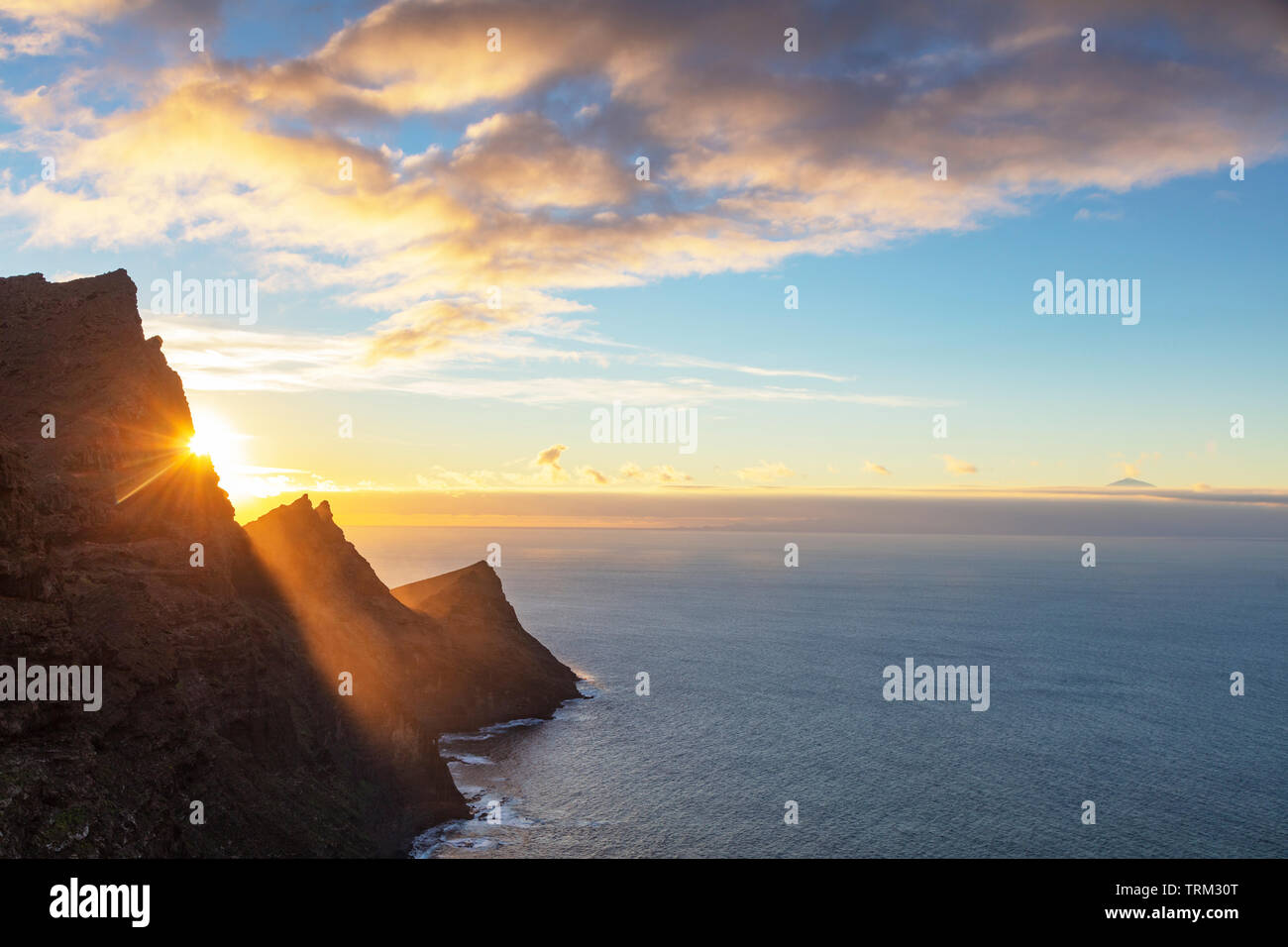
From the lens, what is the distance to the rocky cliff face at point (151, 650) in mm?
42062

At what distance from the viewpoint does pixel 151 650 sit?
163 feet

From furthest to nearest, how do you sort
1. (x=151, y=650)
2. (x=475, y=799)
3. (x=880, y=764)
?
(x=880, y=764) → (x=475, y=799) → (x=151, y=650)

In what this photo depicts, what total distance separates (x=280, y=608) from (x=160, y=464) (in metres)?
19.1

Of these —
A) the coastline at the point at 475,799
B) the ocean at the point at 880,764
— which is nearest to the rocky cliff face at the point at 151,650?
the coastline at the point at 475,799

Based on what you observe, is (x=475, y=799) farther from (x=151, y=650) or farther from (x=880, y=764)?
(x=880, y=764)

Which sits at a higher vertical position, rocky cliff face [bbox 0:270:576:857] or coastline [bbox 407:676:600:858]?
rocky cliff face [bbox 0:270:576:857]

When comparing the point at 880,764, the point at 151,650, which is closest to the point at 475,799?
the point at 151,650

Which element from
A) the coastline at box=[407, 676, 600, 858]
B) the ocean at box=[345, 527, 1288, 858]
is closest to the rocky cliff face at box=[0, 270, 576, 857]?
the coastline at box=[407, 676, 600, 858]

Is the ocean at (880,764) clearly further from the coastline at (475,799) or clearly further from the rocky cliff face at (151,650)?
the rocky cliff face at (151,650)

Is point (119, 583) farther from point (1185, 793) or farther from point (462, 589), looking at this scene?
point (1185, 793)

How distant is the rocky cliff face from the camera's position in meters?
42.1

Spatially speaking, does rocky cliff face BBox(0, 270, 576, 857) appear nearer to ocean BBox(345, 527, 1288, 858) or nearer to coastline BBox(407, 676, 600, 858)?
coastline BBox(407, 676, 600, 858)

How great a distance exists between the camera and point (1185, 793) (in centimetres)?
8156
